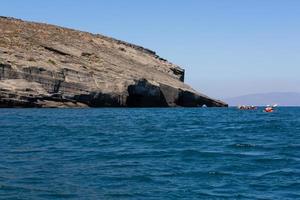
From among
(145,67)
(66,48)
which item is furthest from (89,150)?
(145,67)

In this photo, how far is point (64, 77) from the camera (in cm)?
9225

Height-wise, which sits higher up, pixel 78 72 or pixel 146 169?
pixel 78 72

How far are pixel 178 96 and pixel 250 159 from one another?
90490 millimetres

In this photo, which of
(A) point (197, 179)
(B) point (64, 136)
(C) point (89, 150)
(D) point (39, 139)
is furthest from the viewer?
(B) point (64, 136)

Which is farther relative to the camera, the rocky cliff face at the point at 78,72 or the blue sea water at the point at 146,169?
the rocky cliff face at the point at 78,72

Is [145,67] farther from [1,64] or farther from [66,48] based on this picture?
[1,64]

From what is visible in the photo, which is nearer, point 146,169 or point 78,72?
point 146,169

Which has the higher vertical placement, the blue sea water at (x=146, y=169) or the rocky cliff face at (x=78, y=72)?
the rocky cliff face at (x=78, y=72)

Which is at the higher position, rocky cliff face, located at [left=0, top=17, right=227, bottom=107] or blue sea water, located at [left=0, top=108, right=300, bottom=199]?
rocky cliff face, located at [left=0, top=17, right=227, bottom=107]

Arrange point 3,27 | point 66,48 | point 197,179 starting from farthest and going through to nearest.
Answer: point 3,27
point 66,48
point 197,179

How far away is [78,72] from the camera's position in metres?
95.6

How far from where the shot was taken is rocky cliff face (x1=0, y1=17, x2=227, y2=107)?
8688 cm

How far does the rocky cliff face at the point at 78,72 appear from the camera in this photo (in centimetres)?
8688

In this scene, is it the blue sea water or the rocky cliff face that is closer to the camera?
the blue sea water
